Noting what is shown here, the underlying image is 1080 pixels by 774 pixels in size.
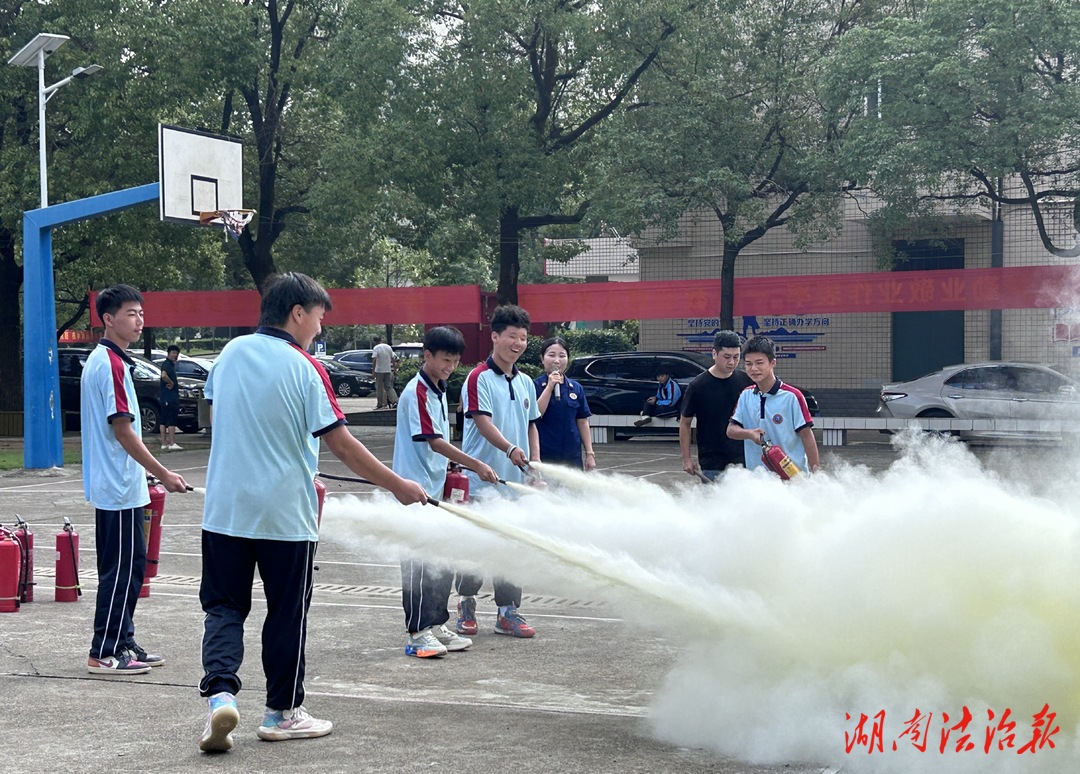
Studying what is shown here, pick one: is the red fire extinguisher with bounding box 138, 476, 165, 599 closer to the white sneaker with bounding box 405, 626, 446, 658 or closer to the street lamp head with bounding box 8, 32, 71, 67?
the white sneaker with bounding box 405, 626, 446, 658

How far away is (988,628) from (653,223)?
65.1ft

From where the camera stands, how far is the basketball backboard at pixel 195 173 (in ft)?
63.1

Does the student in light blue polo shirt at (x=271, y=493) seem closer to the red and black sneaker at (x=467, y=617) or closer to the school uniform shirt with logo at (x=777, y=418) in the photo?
the red and black sneaker at (x=467, y=617)

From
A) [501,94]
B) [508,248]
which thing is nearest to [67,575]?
[501,94]

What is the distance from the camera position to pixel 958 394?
21.2 m

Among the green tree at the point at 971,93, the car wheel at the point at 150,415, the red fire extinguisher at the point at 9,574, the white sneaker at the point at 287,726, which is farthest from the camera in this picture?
the car wheel at the point at 150,415

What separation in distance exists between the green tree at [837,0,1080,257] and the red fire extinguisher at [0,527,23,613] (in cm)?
1697

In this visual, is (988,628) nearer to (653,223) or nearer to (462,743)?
(462,743)

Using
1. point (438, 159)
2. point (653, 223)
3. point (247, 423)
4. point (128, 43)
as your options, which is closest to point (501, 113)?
point (438, 159)

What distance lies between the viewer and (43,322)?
18.9m

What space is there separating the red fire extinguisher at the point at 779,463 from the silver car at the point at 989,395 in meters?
13.4

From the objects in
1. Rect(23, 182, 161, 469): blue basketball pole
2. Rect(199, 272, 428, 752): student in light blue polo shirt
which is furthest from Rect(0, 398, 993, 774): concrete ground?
Rect(23, 182, 161, 469): blue basketball pole

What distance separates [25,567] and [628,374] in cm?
1626

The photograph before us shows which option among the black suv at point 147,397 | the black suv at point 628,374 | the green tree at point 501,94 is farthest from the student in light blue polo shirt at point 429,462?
the black suv at point 147,397
